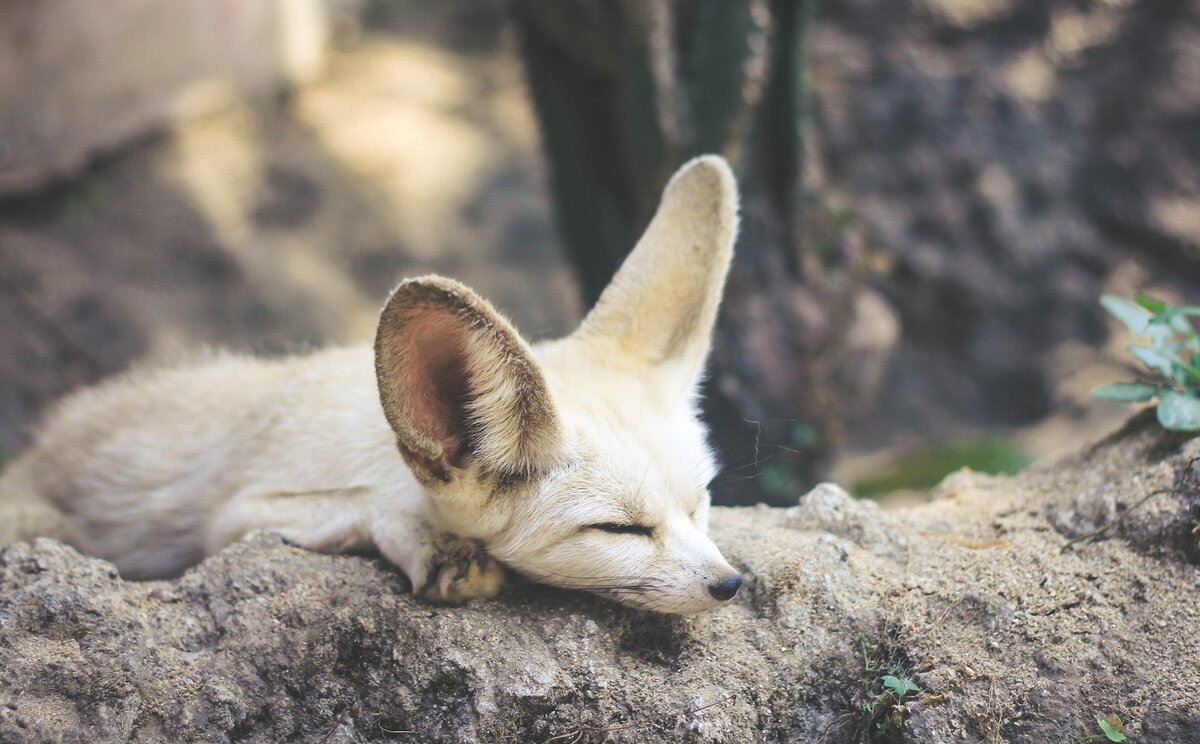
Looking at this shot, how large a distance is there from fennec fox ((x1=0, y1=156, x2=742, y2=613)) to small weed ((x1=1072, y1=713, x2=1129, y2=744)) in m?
0.90

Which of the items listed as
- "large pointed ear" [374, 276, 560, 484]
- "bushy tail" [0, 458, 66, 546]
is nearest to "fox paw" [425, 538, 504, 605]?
"large pointed ear" [374, 276, 560, 484]

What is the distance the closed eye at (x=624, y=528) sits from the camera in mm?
2643

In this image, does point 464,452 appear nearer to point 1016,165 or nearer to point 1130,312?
point 1130,312

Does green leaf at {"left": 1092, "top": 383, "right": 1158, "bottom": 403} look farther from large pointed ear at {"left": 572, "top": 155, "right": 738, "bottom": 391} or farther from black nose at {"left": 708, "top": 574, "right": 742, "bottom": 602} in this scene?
black nose at {"left": 708, "top": 574, "right": 742, "bottom": 602}

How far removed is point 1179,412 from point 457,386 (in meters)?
2.14

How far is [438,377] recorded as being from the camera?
250 cm

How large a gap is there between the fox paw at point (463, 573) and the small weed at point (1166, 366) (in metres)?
1.94

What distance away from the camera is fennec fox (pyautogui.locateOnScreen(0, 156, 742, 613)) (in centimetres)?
249

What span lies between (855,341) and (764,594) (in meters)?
4.05

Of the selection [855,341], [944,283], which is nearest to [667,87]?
[855,341]

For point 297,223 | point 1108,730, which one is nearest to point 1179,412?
point 1108,730

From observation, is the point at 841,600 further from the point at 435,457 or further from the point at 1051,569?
the point at 435,457

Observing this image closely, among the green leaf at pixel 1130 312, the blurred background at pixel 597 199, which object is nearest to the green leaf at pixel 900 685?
the green leaf at pixel 1130 312

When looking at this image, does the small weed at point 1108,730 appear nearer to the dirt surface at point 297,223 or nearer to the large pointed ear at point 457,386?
the large pointed ear at point 457,386
